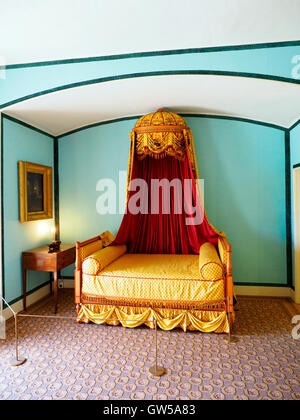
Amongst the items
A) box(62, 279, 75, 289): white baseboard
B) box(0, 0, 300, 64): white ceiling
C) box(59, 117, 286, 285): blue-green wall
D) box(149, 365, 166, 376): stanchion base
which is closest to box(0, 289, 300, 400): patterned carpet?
box(149, 365, 166, 376): stanchion base

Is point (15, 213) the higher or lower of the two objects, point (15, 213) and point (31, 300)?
the higher

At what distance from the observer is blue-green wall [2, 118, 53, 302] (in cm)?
346

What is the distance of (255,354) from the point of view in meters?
2.68

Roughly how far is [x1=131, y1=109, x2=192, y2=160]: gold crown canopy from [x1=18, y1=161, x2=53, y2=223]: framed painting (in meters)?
1.51

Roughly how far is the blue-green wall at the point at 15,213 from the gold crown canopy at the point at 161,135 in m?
1.50

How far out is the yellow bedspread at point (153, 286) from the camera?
3.04 metres

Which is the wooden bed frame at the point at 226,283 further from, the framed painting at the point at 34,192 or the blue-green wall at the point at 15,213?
the framed painting at the point at 34,192

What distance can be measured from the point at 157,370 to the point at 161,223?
6.79ft

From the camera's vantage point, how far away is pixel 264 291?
13.7ft

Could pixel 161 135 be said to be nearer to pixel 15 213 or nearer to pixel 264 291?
pixel 15 213

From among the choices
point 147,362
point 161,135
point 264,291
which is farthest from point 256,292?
point 161,135

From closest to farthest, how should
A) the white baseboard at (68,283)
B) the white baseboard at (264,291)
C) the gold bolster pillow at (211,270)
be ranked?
the gold bolster pillow at (211,270), the white baseboard at (264,291), the white baseboard at (68,283)

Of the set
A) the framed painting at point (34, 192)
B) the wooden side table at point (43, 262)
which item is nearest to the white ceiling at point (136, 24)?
the framed painting at point (34, 192)
